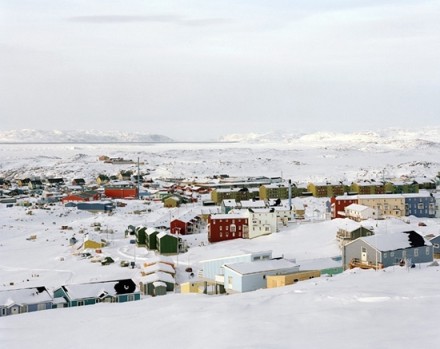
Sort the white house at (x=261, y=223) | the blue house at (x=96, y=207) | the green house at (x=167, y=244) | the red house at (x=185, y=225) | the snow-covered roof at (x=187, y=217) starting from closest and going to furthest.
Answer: the green house at (x=167, y=244), the white house at (x=261, y=223), the red house at (x=185, y=225), the snow-covered roof at (x=187, y=217), the blue house at (x=96, y=207)

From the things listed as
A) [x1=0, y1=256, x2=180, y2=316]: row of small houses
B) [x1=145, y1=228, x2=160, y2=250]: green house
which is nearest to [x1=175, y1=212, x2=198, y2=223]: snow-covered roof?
[x1=145, y1=228, x2=160, y2=250]: green house

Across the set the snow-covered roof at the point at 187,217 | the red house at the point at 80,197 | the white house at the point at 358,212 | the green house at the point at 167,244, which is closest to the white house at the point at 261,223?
the green house at the point at 167,244

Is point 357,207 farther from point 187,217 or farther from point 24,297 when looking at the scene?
point 24,297

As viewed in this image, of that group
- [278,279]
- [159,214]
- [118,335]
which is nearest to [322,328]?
[118,335]

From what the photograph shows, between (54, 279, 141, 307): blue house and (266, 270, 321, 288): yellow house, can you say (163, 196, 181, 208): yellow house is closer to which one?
(54, 279, 141, 307): blue house

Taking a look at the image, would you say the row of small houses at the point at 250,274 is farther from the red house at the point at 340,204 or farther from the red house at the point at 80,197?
the red house at the point at 80,197

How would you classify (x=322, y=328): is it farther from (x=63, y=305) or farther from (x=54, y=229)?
(x=54, y=229)

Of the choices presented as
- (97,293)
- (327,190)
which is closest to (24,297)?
(97,293)
